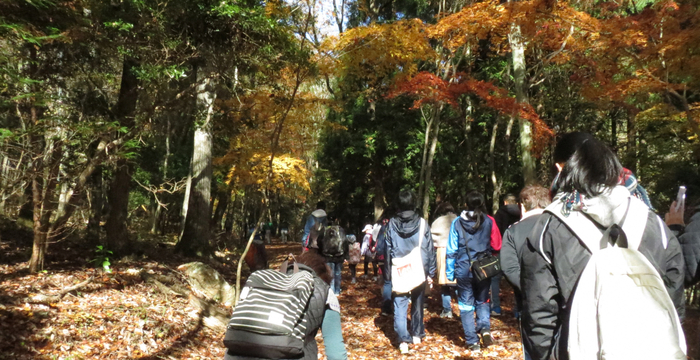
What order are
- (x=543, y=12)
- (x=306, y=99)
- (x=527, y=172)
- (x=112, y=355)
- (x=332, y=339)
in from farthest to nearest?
1. (x=306, y=99)
2. (x=527, y=172)
3. (x=543, y=12)
4. (x=112, y=355)
5. (x=332, y=339)

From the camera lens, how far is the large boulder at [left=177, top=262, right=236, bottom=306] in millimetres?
8359

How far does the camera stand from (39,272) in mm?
7016

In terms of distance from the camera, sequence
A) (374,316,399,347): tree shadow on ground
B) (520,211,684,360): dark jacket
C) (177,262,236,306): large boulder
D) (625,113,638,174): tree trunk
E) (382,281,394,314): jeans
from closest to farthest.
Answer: (520,211,684,360): dark jacket < (374,316,399,347): tree shadow on ground < (382,281,394,314): jeans < (177,262,236,306): large boulder < (625,113,638,174): tree trunk

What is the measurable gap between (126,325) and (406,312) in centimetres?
352

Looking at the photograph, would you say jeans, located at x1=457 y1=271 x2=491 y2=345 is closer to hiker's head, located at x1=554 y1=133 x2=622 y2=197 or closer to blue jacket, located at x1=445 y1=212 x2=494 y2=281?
blue jacket, located at x1=445 y1=212 x2=494 y2=281

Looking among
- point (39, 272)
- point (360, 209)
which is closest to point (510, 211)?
point (39, 272)

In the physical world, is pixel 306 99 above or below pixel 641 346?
above

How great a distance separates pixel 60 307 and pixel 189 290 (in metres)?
2.24

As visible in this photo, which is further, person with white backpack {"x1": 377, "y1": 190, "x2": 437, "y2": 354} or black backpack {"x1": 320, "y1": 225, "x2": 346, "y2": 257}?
black backpack {"x1": 320, "y1": 225, "x2": 346, "y2": 257}

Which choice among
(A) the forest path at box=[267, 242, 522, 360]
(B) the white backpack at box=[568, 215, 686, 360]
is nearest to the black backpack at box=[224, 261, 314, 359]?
(B) the white backpack at box=[568, 215, 686, 360]

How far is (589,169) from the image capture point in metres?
2.07

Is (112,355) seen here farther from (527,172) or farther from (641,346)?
(527,172)

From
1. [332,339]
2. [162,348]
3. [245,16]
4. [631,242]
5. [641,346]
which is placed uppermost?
[245,16]

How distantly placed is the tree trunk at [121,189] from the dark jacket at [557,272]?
8.42 meters
